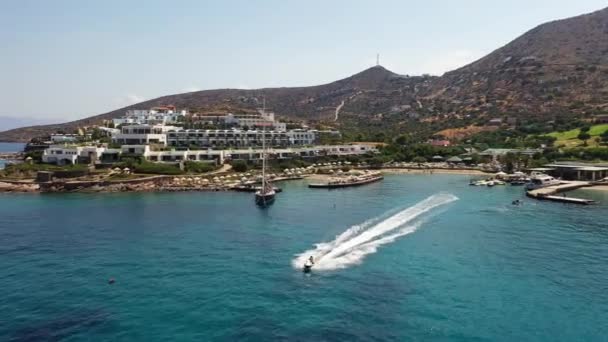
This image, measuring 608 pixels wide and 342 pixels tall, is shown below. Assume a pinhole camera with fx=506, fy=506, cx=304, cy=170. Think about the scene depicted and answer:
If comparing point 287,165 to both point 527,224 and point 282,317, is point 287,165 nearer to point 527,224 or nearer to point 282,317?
point 527,224

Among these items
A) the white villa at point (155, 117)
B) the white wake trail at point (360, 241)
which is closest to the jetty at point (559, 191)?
the white wake trail at point (360, 241)

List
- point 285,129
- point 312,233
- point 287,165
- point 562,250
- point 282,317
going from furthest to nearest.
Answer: point 285,129 < point 287,165 < point 312,233 < point 562,250 < point 282,317

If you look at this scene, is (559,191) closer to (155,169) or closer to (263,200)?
(263,200)

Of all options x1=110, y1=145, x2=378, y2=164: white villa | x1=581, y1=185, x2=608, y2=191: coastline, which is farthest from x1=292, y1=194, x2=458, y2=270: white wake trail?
x1=110, y1=145, x2=378, y2=164: white villa

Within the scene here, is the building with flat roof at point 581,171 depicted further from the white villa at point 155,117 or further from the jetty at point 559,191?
the white villa at point 155,117

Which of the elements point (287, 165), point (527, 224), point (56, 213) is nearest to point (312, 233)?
point (527, 224)

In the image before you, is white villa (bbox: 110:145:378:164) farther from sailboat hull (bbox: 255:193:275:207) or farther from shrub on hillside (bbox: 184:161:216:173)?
sailboat hull (bbox: 255:193:275:207)
